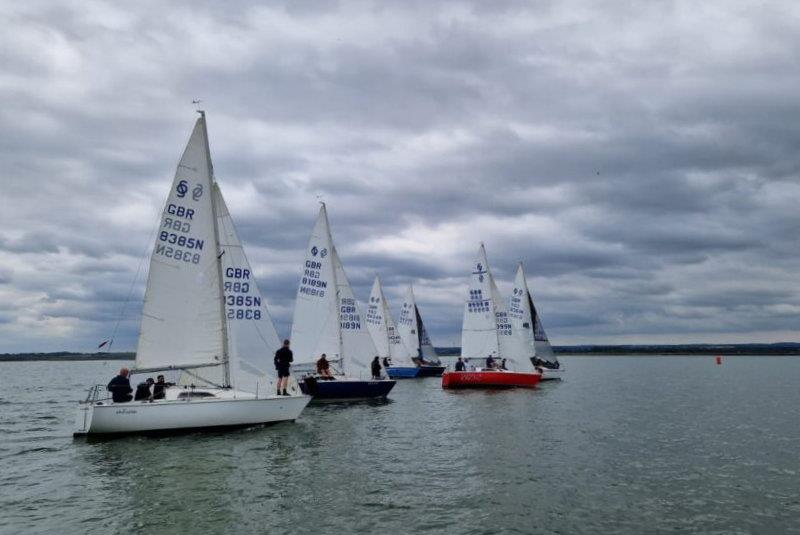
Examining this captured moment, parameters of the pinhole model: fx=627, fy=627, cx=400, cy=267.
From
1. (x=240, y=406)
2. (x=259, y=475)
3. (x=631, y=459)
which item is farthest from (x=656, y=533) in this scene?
(x=240, y=406)

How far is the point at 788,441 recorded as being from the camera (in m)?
22.6

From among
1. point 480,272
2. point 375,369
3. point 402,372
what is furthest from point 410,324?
point 375,369

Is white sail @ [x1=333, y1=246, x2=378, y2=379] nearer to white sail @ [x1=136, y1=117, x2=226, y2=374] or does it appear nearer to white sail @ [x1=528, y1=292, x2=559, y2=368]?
white sail @ [x1=136, y1=117, x2=226, y2=374]

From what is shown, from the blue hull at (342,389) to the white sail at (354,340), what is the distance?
1232 millimetres

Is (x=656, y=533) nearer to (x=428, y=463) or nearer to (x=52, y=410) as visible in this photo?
(x=428, y=463)

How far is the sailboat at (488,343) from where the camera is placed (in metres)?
43.1

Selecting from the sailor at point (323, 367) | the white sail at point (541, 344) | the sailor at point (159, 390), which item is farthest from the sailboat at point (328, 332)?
the white sail at point (541, 344)

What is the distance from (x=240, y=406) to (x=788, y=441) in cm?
1964

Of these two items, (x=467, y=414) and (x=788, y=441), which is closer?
(x=788, y=441)

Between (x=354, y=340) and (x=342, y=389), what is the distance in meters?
3.22

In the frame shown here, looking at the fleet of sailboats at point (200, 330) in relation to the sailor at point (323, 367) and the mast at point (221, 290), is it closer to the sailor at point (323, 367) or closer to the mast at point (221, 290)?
the mast at point (221, 290)

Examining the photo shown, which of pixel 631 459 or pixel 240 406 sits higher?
pixel 240 406

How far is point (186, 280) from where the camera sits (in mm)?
23047

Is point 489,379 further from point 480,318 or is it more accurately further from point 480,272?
point 480,272
